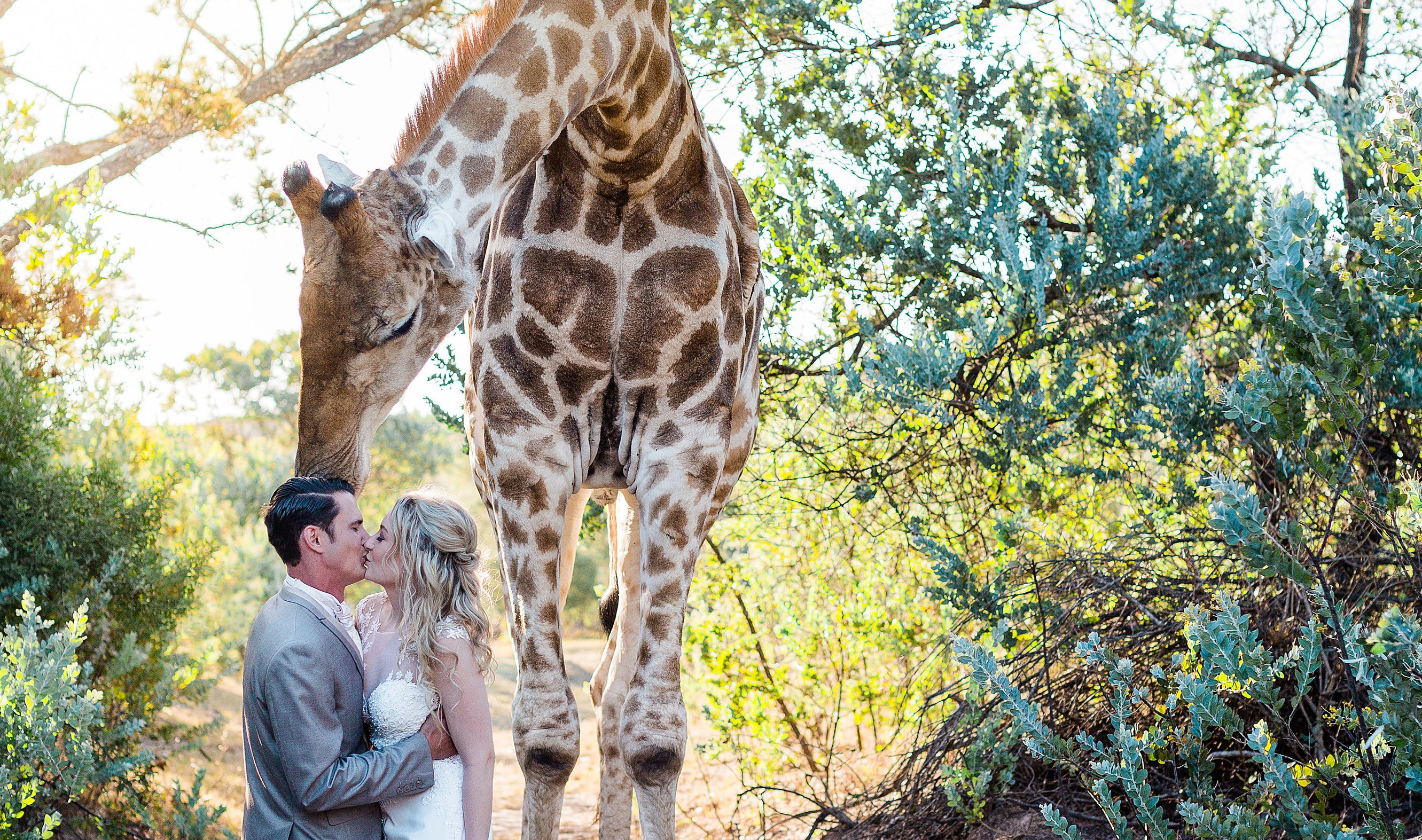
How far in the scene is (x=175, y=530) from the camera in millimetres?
5984

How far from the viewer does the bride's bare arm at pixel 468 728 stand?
2600mm

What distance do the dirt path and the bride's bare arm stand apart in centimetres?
147

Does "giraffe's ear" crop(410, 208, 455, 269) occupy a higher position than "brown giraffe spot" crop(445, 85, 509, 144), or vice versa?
"brown giraffe spot" crop(445, 85, 509, 144)

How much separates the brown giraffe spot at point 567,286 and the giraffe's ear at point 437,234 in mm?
712

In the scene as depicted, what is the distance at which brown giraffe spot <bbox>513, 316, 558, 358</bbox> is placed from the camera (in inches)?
115

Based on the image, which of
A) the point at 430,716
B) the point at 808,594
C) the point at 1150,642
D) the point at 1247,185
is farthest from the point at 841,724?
the point at 430,716

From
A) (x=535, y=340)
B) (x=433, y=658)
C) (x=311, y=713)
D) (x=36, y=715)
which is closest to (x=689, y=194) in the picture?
(x=535, y=340)

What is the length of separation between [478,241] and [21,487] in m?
3.71

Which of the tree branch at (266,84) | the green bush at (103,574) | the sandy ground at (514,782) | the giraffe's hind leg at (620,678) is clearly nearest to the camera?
the giraffe's hind leg at (620,678)

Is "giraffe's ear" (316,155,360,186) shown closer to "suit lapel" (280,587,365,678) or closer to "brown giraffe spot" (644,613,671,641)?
"suit lapel" (280,587,365,678)

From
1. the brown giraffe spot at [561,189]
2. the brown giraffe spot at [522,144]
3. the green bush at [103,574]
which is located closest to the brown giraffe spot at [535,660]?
the brown giraffe spot at [561,189]

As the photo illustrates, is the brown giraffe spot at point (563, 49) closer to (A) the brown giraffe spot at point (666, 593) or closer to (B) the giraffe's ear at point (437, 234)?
(B) the giraffe's ear at point (437, 234)

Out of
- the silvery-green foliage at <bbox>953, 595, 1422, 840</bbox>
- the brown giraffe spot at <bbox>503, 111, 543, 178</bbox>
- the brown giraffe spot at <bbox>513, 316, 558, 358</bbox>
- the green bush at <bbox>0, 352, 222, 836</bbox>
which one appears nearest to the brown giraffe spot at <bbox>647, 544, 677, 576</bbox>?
the brown giraffe spot at <bbox>513, 316, 558, 358</bbox>

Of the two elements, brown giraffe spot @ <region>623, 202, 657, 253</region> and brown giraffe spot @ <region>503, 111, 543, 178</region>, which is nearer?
brown giraffe spot @ <region>503, 111, 543, 178</region>
